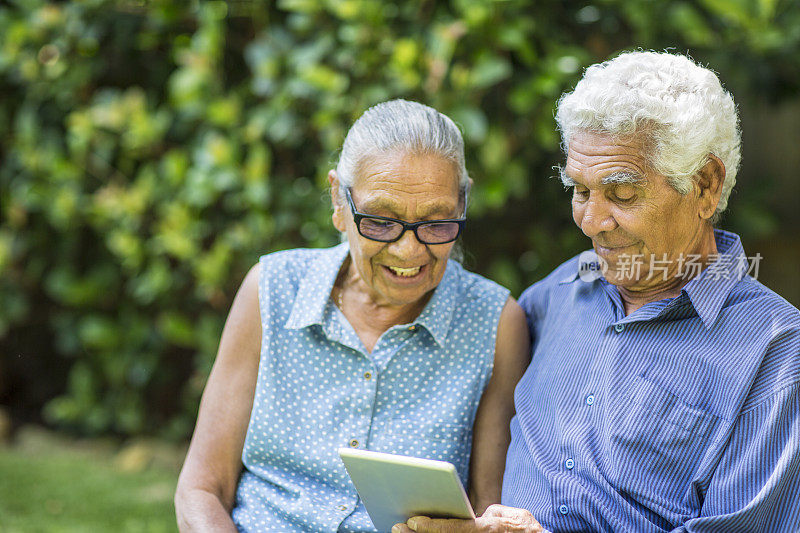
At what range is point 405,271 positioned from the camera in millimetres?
2365

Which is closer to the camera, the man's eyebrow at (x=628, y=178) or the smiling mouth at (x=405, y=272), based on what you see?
the man's eyebrow at (x=628, y=178)

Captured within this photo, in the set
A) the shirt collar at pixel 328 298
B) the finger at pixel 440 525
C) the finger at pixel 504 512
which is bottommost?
the finger at pixel 504 512

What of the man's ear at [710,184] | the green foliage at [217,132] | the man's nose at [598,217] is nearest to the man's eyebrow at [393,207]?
the man's nose at [598,217]

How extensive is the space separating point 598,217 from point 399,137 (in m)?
0.59

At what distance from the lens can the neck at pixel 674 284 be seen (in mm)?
2162

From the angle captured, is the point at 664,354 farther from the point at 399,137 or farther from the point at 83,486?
the point at 83,486

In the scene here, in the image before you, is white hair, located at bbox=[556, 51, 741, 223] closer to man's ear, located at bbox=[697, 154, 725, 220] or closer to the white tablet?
man's ear, located at bbox=[697, 154, 725, 220]

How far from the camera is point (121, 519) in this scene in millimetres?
3863

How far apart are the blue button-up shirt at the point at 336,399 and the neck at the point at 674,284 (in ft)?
1.43

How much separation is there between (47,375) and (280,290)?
11.4ft

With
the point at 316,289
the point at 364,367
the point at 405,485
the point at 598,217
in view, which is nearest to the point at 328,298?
the point at 316,289

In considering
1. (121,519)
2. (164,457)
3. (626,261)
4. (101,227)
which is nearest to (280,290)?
(626,261)

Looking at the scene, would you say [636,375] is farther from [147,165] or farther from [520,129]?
[147,165]

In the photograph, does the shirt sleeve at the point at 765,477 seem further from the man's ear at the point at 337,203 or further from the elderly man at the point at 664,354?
the man's ear at the point at 337,203
